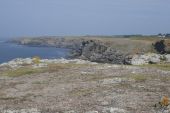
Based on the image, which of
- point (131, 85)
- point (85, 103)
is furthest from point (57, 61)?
point (85, 103)

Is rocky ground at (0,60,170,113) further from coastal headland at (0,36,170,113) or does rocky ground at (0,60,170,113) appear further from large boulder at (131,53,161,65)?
large boulder at (131,53,161,65)

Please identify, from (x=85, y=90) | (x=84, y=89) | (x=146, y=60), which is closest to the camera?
(x=85, y=90)

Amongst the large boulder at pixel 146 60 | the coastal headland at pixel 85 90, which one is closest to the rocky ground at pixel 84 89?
the coastal headland at pixel 85 90

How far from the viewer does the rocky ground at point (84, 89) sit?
44.6m

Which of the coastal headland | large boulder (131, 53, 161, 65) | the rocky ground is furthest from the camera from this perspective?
large boulder (131, 53, 161, 65)

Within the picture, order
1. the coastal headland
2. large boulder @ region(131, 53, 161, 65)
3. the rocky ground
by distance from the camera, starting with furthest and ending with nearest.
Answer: large boulder @ region(131, 53, 161, 65) < the rocky ground < the coastal headland

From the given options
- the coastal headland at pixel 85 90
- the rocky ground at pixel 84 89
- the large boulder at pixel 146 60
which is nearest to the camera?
the coastal headland at pixel 85 90

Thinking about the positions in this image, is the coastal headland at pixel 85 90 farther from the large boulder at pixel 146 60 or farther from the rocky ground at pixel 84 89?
the large boulder at pixel 146 60

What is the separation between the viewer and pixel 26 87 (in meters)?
59.9

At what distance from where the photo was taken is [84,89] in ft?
183

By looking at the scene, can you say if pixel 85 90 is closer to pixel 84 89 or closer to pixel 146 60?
pixel 84 89

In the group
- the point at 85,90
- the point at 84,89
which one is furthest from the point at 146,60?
the point at 85,90

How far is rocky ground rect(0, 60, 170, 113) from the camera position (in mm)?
44562

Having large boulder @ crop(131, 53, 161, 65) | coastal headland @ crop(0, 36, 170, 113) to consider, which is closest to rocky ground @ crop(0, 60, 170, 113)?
coastal headland @ crop(0, 36, 170, 113)
